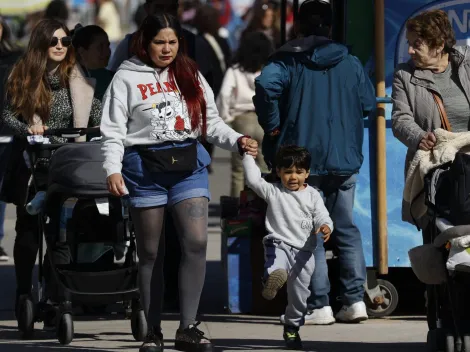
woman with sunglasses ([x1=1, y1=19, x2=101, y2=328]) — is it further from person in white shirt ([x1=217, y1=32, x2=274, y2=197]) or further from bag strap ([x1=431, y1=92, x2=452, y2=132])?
person in white shirt ([x1=217, y1=32, x2=274, y2=197])

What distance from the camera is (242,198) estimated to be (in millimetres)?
9742

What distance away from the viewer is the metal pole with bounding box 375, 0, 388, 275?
894 cm

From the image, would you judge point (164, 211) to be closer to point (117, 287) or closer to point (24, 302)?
point (117, 287)

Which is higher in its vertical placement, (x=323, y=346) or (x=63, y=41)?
(x=63, y=41)

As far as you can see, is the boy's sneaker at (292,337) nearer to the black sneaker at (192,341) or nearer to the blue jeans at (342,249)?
the black sneaker at (192,341)

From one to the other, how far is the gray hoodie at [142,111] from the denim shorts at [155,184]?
0.07 metres

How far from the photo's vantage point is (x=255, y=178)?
7867 mm

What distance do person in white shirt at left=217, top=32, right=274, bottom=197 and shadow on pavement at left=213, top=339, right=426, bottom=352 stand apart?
4.54 meters

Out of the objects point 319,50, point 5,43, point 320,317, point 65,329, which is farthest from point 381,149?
point 5,43

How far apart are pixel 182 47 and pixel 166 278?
248cm

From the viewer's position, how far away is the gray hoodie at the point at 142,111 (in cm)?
727

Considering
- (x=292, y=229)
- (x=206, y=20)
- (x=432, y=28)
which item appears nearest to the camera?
(x=432, y=28)

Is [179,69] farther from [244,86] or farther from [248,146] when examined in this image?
[244,86]

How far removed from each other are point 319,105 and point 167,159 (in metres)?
1.72
